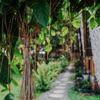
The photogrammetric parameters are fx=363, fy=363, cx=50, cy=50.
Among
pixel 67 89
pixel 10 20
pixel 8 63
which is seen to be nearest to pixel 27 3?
pixel 10 20

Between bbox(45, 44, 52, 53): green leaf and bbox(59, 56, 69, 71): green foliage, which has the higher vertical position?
bbox(45, 44, 52, 53): green leaf

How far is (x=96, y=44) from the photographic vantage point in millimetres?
6801

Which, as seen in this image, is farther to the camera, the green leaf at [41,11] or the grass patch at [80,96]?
the grass patch at [80,96]

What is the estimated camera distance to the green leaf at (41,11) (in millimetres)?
1193

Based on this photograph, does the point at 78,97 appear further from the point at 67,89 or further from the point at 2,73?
the point at 2,73

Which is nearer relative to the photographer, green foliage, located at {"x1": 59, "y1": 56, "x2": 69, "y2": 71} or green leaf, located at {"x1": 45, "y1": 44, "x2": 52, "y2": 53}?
green leaf, located at {"x1": 45, "y1": 44, "x2": 52, "y2": 53}

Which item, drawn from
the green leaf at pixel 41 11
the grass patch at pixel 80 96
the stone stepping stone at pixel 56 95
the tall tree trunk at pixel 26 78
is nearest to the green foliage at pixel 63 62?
the stone stepping stone at pixel 56 95

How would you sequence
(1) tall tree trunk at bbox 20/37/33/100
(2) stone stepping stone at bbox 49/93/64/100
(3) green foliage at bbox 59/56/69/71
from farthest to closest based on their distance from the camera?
1. (3) green foliage at bbox 59/56/69/71
2. (2) stone stepping stone at bbox 49/93/64/100
3. (1) tall tree trunk at bbox 20/37/33/100

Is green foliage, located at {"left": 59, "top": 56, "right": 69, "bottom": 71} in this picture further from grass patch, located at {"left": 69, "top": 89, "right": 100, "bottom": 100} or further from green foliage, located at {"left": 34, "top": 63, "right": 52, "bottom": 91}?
grass patch, located at {"left": 69, "top": 89, "right": 100, "bottom": 100}

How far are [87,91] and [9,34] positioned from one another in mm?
7141

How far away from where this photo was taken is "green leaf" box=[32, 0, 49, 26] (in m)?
1.19

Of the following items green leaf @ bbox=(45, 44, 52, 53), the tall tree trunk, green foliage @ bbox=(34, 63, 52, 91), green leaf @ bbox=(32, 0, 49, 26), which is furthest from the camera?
green foliage @ bbox=(34, 63, 52, 91)

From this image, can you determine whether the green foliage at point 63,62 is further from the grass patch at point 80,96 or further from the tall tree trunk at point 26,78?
the tall tree trunk at point 26,78

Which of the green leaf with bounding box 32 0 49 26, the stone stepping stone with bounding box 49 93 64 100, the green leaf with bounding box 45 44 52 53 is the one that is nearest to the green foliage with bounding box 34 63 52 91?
the stone stepping stone with bounding box 49 93 64 100
